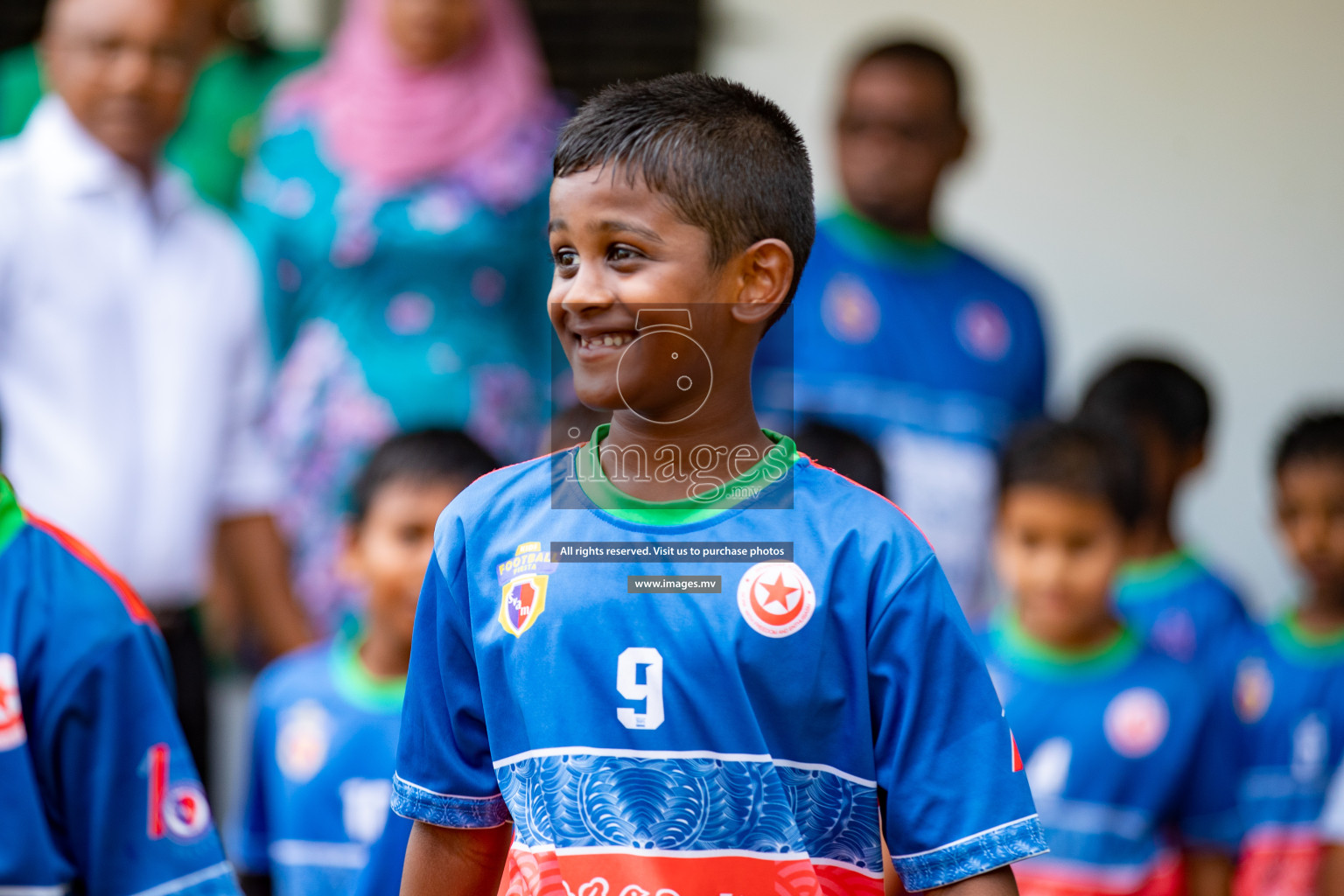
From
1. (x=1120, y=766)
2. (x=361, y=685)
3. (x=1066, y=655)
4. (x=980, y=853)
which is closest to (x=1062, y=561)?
(x=1066, y=655)

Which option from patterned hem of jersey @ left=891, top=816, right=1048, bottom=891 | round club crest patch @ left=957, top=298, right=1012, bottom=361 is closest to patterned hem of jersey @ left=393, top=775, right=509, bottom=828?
patterned hem of jersey @ left=891, top=816, right=1048, bottom=891

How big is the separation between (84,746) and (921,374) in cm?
221

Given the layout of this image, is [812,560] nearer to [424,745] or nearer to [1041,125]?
[424,745]

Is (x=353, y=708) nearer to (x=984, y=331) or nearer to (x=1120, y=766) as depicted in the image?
(x=1120, y=766)

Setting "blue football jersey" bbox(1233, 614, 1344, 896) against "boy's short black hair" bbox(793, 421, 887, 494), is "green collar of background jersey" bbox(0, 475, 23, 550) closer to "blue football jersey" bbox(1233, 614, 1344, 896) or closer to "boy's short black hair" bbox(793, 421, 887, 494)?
"boy's short black hair" bbox(793, 421, 887, 494)

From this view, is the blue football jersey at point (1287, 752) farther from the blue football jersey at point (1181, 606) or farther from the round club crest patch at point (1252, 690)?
the blue football jersey at point (1181, 606)

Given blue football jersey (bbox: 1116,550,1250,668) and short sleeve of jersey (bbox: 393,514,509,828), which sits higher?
short sleeve of jersey (bbox: 393,514,509,828)

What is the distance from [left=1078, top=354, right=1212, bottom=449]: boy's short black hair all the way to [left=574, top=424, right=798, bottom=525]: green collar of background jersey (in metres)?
2.72

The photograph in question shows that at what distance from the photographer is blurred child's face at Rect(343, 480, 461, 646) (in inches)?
124

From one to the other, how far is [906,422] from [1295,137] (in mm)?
1923

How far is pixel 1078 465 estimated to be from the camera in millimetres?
3410

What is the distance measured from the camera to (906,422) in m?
3.69

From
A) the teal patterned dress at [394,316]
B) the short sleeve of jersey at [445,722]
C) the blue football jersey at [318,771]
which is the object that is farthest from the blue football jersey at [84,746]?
the teal patterned dress at [394,316]

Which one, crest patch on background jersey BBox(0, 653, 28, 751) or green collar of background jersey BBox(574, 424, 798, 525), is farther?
crest patch on background jersey BBox(0, 653, 28, 751)
